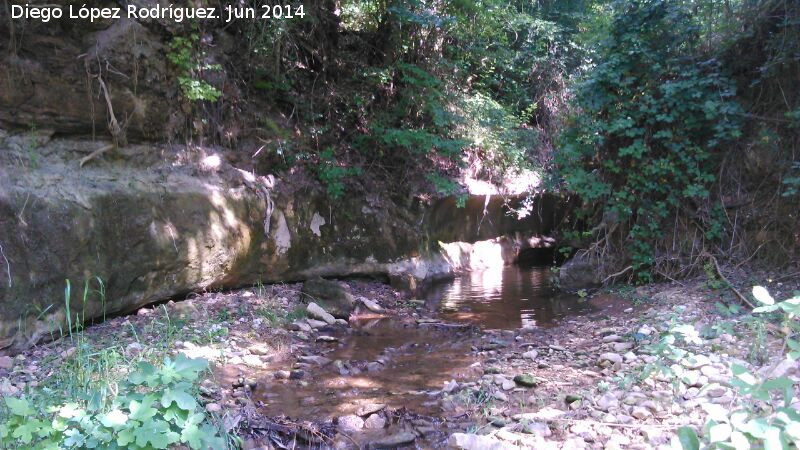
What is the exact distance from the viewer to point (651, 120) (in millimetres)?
7078

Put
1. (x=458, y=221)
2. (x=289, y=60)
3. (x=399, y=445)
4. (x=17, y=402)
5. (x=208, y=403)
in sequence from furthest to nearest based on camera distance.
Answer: (x=458, y=221), (x=289, y=60), (x=208, y=403), (x=399, y=445), (x=17, y=402)

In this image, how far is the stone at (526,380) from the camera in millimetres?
4384

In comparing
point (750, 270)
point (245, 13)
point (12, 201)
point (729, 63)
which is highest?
point (245, 13)

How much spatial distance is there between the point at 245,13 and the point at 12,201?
162 inches

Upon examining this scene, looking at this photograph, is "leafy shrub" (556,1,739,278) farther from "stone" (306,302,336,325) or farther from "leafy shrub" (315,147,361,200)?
"stone" (306,302,336,325)

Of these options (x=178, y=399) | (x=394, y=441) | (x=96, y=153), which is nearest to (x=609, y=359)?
(x=394, y=441)

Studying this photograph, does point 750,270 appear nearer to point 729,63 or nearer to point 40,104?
point 729,63

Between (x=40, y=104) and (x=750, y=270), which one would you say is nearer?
(x=40, y=104)

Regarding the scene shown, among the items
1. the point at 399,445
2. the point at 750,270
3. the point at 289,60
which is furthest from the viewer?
the point at 289,60

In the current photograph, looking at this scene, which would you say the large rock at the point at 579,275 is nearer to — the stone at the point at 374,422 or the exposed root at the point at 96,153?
the stone at the point at 374,422

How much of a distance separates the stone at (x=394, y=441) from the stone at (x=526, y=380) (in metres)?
1.12

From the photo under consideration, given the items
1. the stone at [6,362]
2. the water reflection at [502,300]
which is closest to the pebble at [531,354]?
the water reflection at [502,300]

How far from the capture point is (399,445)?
3.68 meters

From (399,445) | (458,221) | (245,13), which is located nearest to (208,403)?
(399,445)
